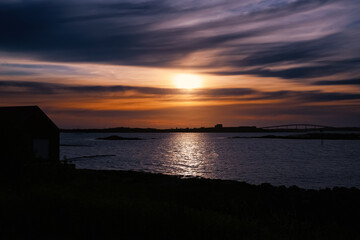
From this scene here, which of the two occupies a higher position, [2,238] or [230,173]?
[2,238]

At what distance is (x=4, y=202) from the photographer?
41.9 ft

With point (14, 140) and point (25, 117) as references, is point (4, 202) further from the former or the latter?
point (25, 117)

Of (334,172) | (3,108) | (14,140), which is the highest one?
(3,108)

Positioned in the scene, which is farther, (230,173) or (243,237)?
(230,173)

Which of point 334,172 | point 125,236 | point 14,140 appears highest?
point 14,140

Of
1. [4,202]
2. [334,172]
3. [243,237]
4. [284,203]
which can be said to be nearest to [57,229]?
[4,202]

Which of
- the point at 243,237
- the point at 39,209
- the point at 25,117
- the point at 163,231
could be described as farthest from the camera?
the point at 25,117

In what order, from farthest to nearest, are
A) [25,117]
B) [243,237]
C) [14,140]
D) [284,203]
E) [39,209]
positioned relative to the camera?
[25,117], [284,203], [14,140], [39,209], [243,237]

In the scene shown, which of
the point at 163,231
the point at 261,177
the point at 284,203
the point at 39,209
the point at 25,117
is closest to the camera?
the point at 163,231

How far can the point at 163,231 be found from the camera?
10.3 m

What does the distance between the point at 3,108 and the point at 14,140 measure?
64.5 feet

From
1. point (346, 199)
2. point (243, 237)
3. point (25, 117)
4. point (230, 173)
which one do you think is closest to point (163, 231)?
point (243, 237)

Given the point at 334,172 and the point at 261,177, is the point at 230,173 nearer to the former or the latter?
the point at 261,177

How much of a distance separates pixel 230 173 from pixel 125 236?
139 ft
